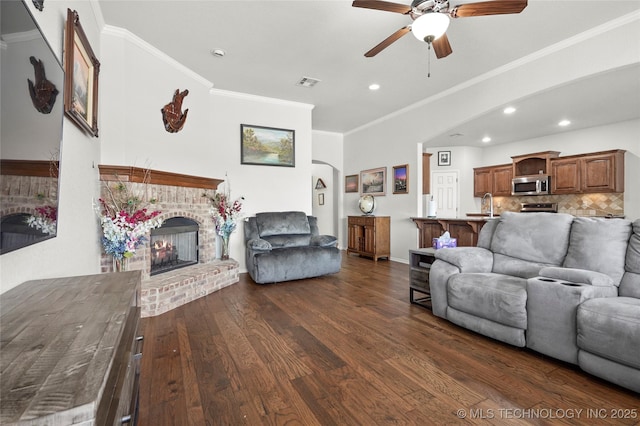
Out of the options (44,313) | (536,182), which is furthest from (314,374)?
(536,182)

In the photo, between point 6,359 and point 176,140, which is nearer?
point 6,359

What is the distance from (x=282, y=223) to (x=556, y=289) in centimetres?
353

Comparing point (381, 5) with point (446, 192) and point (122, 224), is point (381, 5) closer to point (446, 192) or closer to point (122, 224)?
point (122, 224)

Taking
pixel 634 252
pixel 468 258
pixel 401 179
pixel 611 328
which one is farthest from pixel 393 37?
pixel 401 179

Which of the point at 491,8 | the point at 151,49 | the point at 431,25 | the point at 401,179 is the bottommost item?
the point at 401,179

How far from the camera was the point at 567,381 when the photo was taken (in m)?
1.80

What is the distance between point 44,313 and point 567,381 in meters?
2.66

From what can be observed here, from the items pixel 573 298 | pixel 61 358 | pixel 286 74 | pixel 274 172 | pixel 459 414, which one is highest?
pixel 286 74

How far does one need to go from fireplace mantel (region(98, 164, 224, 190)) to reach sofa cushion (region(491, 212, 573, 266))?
355 centimetres

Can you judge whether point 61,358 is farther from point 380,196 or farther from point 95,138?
point 380,196

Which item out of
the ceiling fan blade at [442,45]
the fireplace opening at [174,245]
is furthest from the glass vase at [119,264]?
the ceiling fan blade at [442,45]

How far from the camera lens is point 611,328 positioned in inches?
66.2

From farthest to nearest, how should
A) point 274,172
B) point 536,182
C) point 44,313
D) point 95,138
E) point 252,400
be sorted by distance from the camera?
point 536,182
point 274,172
point 95,138
point 252,400
point 44,313

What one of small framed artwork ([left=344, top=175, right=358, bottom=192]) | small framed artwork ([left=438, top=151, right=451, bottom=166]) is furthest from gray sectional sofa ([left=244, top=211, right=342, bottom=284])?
small framed artwork ([left=438, top=151, right=451, bottom=166])
